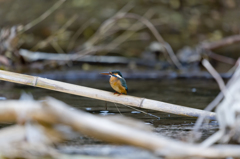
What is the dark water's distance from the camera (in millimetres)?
4155

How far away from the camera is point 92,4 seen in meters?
11.9

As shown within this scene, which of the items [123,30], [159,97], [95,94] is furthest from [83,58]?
[95,94]

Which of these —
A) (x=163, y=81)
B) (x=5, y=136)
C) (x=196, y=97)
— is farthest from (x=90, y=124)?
(x=163, y=81)

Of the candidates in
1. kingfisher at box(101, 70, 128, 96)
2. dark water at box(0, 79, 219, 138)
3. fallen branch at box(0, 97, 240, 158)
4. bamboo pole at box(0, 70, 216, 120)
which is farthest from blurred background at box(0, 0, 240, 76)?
fallen branch at box(0, 97, 240, 158)

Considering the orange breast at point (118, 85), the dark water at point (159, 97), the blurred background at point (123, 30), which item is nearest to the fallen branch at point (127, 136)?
the dark water at point (159, 97)

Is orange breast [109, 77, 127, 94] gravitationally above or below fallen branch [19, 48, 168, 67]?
below

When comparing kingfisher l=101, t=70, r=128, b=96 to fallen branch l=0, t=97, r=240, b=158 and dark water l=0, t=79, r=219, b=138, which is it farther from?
fallen branch l=0, t=97, r=240, b=158

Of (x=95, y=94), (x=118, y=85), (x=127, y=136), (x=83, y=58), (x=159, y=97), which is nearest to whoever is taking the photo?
(x=127, y=136)

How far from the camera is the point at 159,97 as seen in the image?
6.16 meters

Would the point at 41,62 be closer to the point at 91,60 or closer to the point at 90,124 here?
the point at 91,60

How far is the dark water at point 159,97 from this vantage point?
13.6 feet

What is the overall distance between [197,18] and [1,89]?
7746 mm

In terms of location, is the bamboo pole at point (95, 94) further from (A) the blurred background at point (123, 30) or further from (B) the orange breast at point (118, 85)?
(A) the blurred background at point (123, 30)

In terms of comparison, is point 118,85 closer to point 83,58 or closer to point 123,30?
point 83,58
